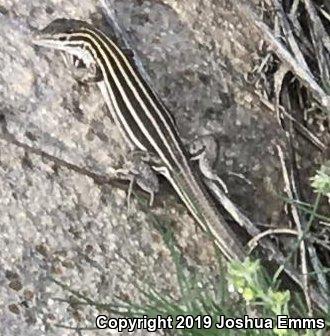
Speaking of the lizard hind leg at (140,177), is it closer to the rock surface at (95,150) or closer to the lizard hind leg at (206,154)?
the rock surface at (95,150)

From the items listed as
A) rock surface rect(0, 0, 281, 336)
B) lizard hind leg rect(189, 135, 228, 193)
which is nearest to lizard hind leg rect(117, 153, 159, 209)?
rock surface rect(0, 0, 281, 336)

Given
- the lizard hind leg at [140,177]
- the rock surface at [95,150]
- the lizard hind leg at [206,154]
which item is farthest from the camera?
the lizard hind leg at [206,154]

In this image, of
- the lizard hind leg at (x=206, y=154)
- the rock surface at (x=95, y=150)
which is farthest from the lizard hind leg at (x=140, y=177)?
the lizard hind leg at (x=206, y=154)

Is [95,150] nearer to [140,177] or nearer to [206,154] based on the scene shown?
[140,177]

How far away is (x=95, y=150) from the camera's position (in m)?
3.09

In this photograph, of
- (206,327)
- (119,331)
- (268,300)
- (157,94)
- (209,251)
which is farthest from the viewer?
(157,94)

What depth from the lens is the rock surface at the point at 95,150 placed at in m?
2.81

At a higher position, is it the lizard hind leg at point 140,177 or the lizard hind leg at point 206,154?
the lizard hind leg at point 206,154

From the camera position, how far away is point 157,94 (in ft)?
10.8

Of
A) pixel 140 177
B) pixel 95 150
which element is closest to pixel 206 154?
pixel 140 177

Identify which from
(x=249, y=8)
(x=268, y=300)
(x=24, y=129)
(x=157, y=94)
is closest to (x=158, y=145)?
(x=157, y=94)

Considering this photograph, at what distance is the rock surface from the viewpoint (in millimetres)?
2814

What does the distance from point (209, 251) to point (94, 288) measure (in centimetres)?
42

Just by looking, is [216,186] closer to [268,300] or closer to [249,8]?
[249,8]
